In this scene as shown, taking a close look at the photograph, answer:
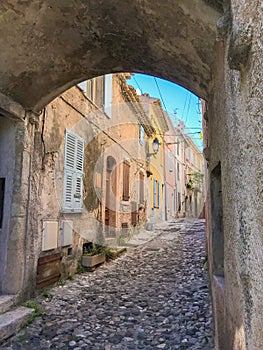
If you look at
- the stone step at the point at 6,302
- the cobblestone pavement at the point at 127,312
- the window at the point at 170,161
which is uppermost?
the window at the point at 170,161

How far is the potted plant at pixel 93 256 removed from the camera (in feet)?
17.4

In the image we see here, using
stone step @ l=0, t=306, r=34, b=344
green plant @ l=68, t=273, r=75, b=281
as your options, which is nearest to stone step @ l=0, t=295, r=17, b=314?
stone step @ l=0, t=306, r=34, b=344

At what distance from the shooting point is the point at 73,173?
16.6ft

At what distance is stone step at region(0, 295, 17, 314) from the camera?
2.95 m

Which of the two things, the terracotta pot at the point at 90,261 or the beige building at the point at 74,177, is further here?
the terracotta pot at the point at 90,261

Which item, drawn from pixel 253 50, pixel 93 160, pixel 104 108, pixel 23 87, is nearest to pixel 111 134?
pixel 104 108

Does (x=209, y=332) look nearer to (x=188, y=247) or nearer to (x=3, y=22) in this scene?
(x=3, y=22)

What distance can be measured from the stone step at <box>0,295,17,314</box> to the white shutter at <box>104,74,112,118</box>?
16.8ft

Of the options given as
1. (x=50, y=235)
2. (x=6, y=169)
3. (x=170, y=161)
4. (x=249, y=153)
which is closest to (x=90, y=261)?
(x=50, y=235)

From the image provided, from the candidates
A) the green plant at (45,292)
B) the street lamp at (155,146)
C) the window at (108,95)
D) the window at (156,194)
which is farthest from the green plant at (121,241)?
the window at (156,194)

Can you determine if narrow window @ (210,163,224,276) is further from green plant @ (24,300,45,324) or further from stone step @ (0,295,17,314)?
stone step @ (0,295,17,314)

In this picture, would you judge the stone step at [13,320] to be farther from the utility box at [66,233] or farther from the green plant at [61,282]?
the utility box at [66,233]

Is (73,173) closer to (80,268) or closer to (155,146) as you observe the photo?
(80,268)

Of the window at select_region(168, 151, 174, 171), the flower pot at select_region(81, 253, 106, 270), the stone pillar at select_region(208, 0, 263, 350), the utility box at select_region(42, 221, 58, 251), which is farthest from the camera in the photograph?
the window at select_region(168, 151, 174, 171)
